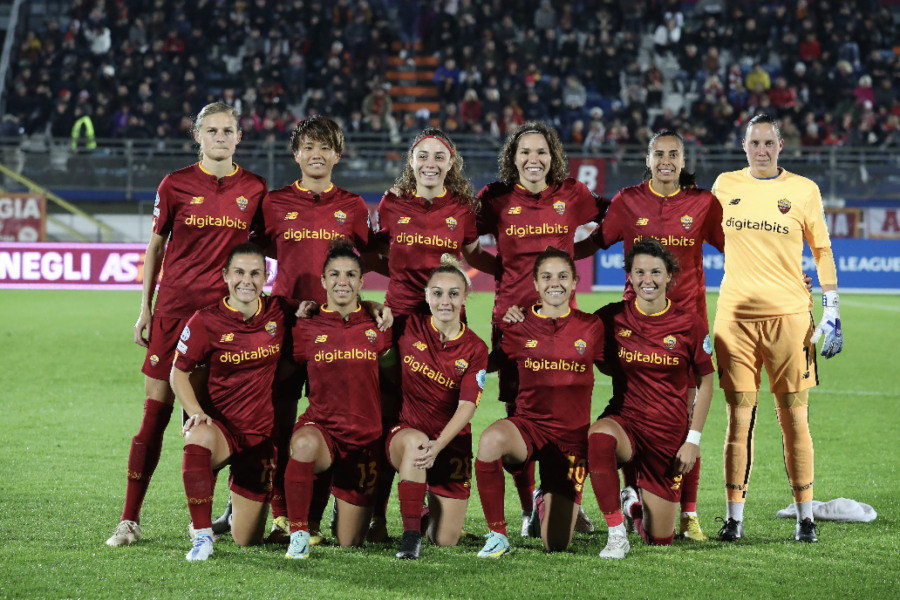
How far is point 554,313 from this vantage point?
479 cm

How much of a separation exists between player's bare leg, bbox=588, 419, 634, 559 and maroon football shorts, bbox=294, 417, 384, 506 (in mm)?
1000

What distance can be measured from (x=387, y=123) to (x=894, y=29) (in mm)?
12830

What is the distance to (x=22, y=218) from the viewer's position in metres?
17.0

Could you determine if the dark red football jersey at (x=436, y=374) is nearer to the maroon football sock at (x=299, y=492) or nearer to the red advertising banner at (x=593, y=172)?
the maroon football sock at (x=299, y=492)

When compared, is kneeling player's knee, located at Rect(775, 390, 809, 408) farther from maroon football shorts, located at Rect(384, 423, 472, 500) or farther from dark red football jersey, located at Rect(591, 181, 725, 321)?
maroon football shorts, located at Rect(384, 423, 472, 500)

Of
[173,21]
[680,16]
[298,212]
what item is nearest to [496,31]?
[680,16]

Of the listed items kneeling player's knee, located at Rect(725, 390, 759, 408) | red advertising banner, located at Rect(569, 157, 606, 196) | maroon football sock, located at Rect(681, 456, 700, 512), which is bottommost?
maroon football sock, located at Rect(681, 456, 700, 512)

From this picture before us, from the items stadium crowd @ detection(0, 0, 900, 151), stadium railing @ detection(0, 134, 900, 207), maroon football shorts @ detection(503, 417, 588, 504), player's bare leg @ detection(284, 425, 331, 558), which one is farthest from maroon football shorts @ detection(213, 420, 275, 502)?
stadium crowd @ detection(0, 0, 900, 151)

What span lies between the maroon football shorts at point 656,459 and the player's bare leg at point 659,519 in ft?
0.09

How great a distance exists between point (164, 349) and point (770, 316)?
2923 mm

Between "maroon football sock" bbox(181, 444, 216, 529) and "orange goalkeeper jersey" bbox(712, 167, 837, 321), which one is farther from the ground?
"orange goalkeeper jersey" bbox(712, 167, 837, 321)

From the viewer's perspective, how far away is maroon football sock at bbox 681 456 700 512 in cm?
491

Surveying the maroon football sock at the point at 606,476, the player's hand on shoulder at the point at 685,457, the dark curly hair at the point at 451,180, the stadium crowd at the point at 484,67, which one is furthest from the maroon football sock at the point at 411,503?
the stadium crowd at the point at 484,67

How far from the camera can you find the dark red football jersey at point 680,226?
503 cm
